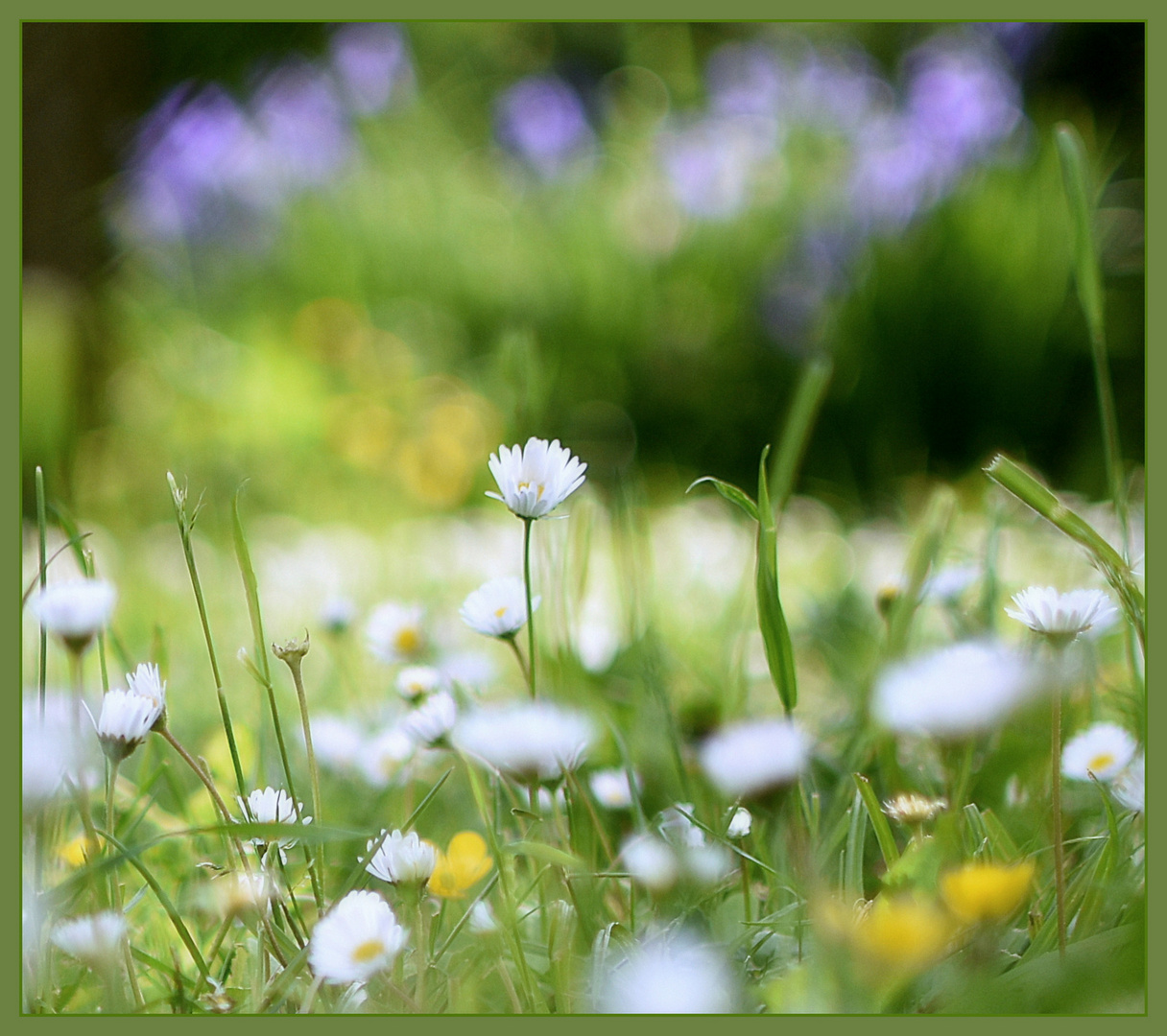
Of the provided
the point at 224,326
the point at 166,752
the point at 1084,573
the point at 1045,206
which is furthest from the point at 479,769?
the point at 224,326

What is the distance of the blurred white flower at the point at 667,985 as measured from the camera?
353 mm

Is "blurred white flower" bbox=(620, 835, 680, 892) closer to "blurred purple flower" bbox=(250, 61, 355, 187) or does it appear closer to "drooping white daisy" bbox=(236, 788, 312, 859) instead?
"drooping white daisy" bbox=(236, 788, 312, 859)

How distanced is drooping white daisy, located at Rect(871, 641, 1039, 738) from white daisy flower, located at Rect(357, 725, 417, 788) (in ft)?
Result: 0.77

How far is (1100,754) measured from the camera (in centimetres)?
44

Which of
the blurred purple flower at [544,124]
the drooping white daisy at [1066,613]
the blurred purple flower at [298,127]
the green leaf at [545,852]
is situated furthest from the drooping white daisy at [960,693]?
the blurred purple flower at [298,127]

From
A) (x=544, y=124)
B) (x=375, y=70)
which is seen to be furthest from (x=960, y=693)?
(x=375, y=70)

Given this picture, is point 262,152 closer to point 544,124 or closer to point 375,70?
point 375,70

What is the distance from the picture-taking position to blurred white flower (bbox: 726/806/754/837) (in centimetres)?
43

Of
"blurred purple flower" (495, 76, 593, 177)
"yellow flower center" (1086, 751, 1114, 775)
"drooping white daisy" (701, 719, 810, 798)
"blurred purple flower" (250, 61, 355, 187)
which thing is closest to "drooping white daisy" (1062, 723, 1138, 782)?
"yellow flower center" (1086, 751, 1114, 775)

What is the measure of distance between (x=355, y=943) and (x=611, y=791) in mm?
189

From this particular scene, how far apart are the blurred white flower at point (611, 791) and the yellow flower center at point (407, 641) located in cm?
11

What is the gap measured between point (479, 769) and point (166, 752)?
165 millimetres

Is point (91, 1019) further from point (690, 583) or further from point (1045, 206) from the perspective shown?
point (1045, 206)

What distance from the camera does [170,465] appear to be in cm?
161
